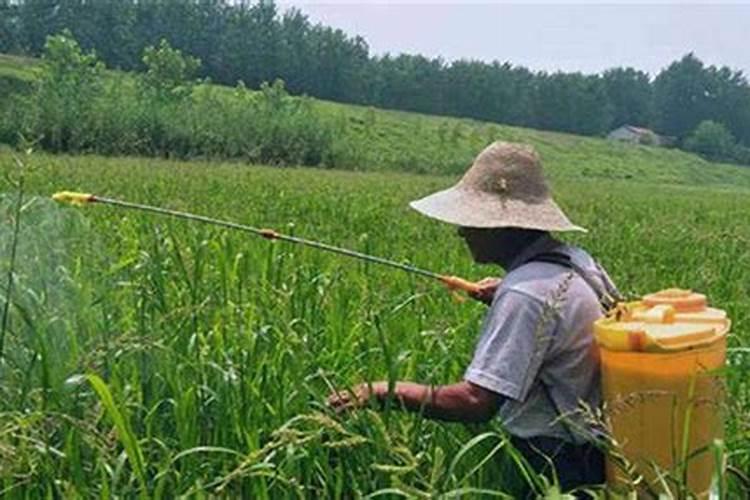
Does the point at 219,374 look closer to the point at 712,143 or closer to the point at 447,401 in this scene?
the point at 447,401

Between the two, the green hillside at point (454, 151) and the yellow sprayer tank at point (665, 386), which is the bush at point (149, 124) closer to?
the green hillside at point (454, 151)

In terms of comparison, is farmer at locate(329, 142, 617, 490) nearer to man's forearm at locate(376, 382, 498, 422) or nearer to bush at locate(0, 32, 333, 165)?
man's forearm at locate(376, 382, 498, 422)

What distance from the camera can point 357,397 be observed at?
264 centimetres

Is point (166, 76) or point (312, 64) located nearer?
point (166, 76)

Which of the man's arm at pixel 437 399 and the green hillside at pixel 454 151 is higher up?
the man's arm at pixel 437 399

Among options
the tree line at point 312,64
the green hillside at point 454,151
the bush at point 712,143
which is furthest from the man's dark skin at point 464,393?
the bush at point 712,143

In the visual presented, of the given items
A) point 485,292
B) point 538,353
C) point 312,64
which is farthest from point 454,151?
point 538,353

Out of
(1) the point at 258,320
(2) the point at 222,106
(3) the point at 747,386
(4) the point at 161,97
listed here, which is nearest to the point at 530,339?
(3) the point at 747,386

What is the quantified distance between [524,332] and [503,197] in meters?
0.42

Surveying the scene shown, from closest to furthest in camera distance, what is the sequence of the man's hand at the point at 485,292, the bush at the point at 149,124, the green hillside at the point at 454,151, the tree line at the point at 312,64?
the man's hand at the point at 485,292
the bush at the point at 149,124
the green hillside at the point at 454,151
the tree line at the point at 312,64

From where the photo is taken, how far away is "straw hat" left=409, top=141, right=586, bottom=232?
2719mm

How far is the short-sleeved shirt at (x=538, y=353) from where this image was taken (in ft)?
8.23

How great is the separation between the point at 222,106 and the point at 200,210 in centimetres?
3097

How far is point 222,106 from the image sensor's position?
135ft
